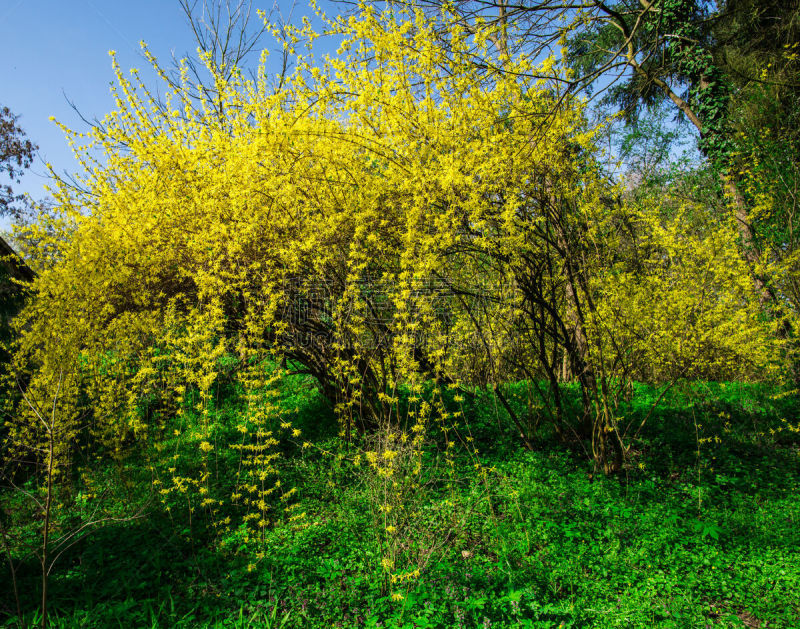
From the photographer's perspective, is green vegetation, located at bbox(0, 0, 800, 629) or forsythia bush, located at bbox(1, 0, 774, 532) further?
forsythia bush, located at bbox(1, 0, 774, 532)

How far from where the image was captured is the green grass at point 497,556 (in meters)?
2.46

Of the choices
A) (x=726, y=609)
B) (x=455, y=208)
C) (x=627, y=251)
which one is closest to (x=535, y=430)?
(x=726, y=609)

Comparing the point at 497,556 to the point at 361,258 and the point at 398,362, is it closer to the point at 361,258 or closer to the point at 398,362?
the point at 398,362

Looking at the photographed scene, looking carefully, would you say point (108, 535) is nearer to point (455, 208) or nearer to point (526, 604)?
point (526, 604)

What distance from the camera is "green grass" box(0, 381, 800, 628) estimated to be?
2.46m

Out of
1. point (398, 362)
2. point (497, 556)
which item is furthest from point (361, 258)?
point (497, 556)

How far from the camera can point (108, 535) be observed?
3340 mm

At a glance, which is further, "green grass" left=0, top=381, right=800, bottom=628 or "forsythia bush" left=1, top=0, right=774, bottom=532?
"forsythia bush" left=1, top=0, right=774, bottom=532

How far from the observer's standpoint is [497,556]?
9.50ft

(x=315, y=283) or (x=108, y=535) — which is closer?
(x=108, y=535)

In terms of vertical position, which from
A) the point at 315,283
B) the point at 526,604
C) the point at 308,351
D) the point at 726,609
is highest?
the point at 315,283

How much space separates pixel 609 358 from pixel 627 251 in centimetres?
183

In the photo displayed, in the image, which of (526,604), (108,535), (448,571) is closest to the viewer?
(526,604)

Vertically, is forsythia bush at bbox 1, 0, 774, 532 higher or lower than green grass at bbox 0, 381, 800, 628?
higher
